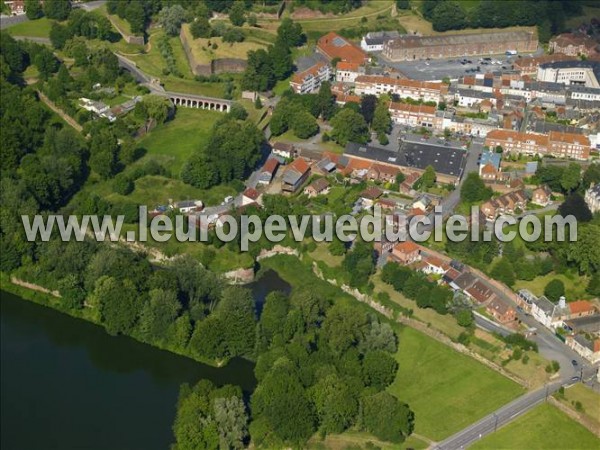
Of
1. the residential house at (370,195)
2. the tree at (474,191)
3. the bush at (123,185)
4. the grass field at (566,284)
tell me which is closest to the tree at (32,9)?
the bush at (123,185)

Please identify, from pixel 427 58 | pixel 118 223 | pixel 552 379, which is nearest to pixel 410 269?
pixel 552 379

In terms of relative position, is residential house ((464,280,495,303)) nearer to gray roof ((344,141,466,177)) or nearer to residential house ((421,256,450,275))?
residential house ((421,256,450,275))

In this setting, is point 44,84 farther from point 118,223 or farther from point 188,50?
point 118,223

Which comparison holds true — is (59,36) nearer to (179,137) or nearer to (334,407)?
(179,137)

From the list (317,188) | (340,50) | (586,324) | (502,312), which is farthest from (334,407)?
(340,50)

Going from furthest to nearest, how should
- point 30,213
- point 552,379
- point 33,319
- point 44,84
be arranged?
point 44,84
point 30,213
point 33,319
point 552,379

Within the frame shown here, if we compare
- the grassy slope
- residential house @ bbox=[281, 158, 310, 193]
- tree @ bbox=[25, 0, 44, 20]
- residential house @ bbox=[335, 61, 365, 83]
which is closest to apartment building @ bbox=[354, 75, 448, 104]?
residential house @ bbox=[335, 61, 365, 83]
